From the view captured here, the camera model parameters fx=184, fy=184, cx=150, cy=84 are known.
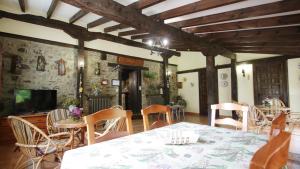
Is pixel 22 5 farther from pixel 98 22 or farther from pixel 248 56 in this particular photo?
pixel 248 56

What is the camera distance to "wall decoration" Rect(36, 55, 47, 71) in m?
5.28

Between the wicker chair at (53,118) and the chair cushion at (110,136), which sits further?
the wicker chair at (53,118)

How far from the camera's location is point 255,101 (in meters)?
7.20

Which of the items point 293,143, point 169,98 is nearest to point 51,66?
point 169,98

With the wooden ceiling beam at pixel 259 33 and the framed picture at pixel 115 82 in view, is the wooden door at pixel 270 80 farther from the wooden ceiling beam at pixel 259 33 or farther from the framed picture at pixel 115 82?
the framed picture at pixel 115 82

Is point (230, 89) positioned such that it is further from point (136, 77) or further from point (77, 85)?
point (77, 85)

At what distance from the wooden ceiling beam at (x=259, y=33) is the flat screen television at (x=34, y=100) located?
461cm

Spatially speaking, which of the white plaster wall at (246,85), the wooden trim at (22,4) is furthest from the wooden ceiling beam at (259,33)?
the wooden trim at (22,4)

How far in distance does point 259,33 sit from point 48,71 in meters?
5.82

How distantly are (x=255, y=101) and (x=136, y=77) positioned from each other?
4859 mm

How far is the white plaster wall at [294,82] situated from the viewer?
20.5 ft

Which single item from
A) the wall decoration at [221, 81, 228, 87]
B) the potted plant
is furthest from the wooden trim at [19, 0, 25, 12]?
the wall decoration at [221, 81, 228, 87]

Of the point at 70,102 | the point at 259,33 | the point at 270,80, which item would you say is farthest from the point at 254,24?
the point at 70,102

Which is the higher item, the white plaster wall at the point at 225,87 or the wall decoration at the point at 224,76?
the wall decoration at the point at 224,76
